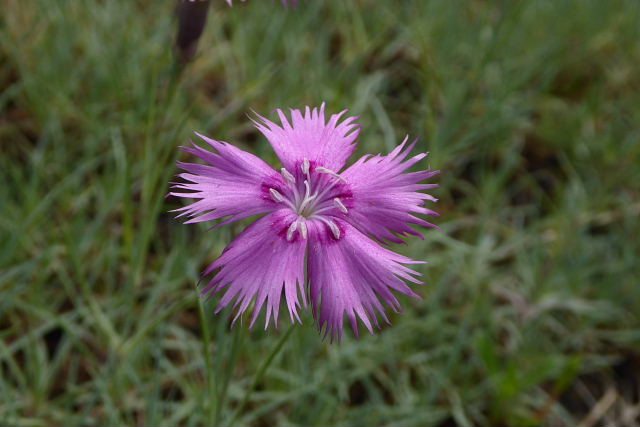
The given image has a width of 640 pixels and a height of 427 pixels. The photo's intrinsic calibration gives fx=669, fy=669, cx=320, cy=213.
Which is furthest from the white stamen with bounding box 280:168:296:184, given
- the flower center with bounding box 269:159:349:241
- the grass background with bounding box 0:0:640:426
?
the grass background with bounding box 0:0:640:426

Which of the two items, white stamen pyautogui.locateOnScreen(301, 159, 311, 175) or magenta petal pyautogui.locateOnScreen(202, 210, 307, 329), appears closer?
magenta petal pyautogui.locateOnScreen(202, 210, 307, 329)

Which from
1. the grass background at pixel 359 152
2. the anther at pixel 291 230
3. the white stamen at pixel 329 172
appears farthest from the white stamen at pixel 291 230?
the grass background at pixel 359 152

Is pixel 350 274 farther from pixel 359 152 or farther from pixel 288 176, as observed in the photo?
pixel 359 152

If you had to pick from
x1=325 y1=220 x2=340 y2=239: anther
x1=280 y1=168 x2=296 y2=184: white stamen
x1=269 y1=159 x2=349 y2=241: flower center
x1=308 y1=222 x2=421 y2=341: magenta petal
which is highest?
x1=280 y1=168 x2=296 y2=184: white stamen

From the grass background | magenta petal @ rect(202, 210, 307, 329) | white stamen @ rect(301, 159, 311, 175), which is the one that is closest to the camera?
magenta petal @ rect(202, 210, 307, 329)

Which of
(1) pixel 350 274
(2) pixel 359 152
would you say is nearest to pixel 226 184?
(1) pixel 350 274

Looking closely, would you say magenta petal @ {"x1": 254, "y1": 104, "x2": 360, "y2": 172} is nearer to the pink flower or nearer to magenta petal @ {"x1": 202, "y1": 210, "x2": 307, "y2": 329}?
the pink flower

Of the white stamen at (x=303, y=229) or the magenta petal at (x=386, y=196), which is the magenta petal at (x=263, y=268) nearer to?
the white stamen at (x=303, y=229)
